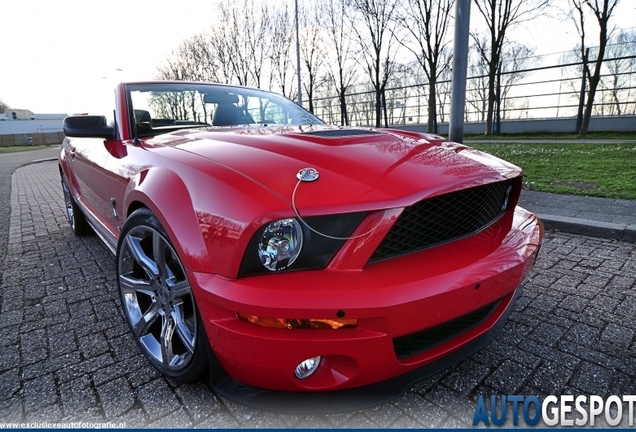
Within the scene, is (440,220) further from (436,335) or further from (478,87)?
(478,87)

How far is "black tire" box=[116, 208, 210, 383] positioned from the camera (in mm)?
1611

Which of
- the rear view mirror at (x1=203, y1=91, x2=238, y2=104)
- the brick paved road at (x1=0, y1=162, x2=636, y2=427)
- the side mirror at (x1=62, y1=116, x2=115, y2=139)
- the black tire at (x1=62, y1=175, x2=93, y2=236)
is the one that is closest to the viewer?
the brick paved road at (x1=0, y1=162, x2=636, y2=427)

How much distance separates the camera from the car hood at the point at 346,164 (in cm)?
138

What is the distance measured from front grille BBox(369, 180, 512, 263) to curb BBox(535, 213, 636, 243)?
100 inches

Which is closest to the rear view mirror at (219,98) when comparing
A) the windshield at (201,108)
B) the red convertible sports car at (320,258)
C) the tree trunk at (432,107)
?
the windshield at (201,108)

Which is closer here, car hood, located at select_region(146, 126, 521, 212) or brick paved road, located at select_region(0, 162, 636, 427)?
car hood, located at select_region(146, 126, 521, 212)

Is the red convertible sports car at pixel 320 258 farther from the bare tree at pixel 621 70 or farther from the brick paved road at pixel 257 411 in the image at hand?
the bare tree at pixel 621 70

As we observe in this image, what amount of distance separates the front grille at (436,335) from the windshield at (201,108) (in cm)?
195

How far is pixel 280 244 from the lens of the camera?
4.42ft

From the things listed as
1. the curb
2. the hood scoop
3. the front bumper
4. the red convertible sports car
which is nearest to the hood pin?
the red convertible sports car

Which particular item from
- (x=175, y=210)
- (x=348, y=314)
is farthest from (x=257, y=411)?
(x=175, y=210)

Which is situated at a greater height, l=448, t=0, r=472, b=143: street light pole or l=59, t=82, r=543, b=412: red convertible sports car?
l=448, t=0, r=472, b=143: street light pole

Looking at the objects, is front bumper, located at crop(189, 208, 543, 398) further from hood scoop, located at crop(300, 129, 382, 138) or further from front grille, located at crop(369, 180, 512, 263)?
hood scoop, located at crop(300, 129, 382, 138)

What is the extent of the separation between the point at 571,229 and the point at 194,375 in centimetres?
386
